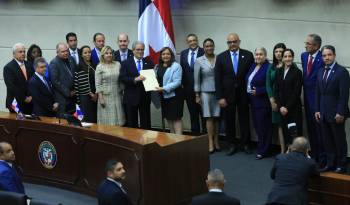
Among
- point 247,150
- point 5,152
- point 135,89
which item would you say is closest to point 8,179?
point 5,152

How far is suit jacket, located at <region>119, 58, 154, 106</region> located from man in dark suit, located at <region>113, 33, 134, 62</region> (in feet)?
1.01

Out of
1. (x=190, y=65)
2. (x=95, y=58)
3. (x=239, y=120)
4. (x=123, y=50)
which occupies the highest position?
(x=123, y=50)

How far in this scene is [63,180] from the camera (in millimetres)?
7586

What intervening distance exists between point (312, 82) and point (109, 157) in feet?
9.05

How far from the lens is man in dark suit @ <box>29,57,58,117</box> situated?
8.60 meters

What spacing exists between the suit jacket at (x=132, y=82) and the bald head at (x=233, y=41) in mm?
1162

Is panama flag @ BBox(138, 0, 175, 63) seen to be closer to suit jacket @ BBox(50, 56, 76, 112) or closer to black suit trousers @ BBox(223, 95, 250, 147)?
suit jacket @ BBox(50, 56, 76, 112)

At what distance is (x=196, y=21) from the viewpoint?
984 centimetres

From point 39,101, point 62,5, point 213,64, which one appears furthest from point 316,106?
point 62,5

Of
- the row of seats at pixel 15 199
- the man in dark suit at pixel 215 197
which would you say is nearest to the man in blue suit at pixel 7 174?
the row of seats at pixel 15 199

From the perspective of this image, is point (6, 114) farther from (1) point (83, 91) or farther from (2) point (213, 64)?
(2) point (213, 64)

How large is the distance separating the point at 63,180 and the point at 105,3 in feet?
13.8

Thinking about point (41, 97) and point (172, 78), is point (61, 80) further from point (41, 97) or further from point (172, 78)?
point (172, 78)

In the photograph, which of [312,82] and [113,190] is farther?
[312,82]
